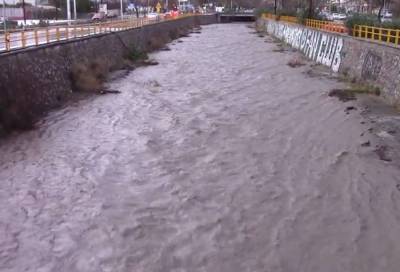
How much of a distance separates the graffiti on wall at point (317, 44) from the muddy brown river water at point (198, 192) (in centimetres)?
951

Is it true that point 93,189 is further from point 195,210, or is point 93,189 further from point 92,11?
point 92,11

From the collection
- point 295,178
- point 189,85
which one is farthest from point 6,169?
point 189,85

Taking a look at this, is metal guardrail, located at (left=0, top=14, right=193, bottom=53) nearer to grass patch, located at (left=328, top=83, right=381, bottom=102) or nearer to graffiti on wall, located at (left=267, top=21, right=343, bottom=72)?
grass patch, located at (left=328, top=83, right=381, bottom=102)

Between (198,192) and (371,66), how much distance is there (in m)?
14.5

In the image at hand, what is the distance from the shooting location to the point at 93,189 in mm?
12586

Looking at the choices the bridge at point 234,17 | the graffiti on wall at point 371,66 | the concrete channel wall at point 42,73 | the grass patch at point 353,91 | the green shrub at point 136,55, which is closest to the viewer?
the concrete channel wall at point 42,73

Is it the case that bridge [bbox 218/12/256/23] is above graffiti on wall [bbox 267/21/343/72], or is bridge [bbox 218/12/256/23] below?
above

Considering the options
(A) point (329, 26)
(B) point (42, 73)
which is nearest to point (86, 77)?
Answer: (B) point (42, 73)

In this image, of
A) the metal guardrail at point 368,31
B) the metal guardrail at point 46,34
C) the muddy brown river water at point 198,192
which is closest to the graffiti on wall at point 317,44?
the metal guardrail at point 368,31

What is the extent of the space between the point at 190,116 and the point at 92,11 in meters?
73.6

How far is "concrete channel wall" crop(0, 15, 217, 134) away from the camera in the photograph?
1761 cm

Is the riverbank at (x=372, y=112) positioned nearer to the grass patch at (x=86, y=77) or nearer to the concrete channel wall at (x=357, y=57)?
the concrete channel wall at (x=357, y=57)

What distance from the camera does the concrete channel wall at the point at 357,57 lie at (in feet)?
69.4

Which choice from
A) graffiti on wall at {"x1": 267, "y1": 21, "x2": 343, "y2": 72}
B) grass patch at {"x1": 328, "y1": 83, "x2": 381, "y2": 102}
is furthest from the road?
graffiti on wall at {"x1": 267, "y1": 21, "x2": 343, "y2": 72}
